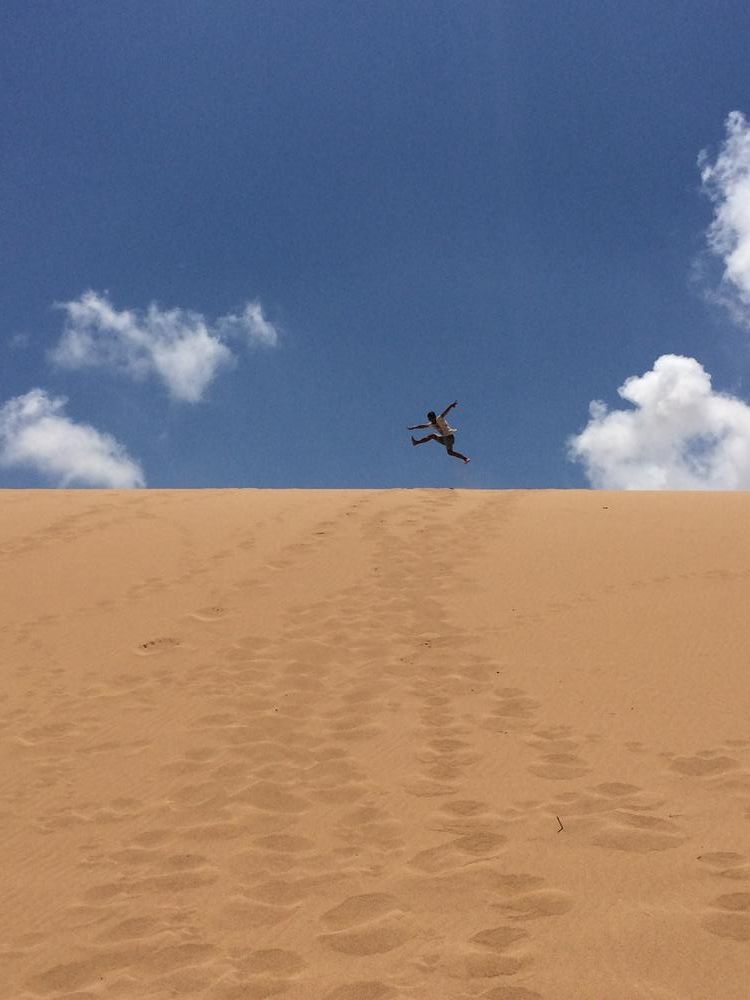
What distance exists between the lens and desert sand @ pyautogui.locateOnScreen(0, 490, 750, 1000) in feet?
8.71

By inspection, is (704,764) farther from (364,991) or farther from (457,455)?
(457,455)

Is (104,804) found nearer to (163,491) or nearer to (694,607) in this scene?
(694,607)

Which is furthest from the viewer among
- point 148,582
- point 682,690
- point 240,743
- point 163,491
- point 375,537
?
point 163,491

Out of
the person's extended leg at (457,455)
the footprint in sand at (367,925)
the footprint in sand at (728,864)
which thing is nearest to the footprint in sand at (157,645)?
the footprint in sand at (367,925)

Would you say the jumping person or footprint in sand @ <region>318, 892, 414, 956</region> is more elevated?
the jumping person

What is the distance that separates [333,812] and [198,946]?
1096 millimetres

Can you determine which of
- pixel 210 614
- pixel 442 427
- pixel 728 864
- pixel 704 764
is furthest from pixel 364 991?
pixel 442 427

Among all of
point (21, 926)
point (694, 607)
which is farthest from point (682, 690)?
point (21, 926)

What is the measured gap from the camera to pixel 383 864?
3.27 metres

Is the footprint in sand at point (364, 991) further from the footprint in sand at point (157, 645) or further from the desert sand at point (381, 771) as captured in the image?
the footprint in sand at point (157, 645)

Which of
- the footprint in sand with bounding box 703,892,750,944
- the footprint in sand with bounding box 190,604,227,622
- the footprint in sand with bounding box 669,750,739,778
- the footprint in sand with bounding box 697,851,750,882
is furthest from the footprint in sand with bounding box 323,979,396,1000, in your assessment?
the footprint in sand with bounding box 190,604,227,622

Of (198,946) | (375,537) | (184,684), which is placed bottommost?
(198,946)

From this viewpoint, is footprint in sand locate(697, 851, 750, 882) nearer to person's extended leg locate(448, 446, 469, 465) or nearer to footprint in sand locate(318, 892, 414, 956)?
footprint in sand locate(318, 892, 414, 956)

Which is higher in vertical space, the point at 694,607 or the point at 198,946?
Result: the point at 694,607
